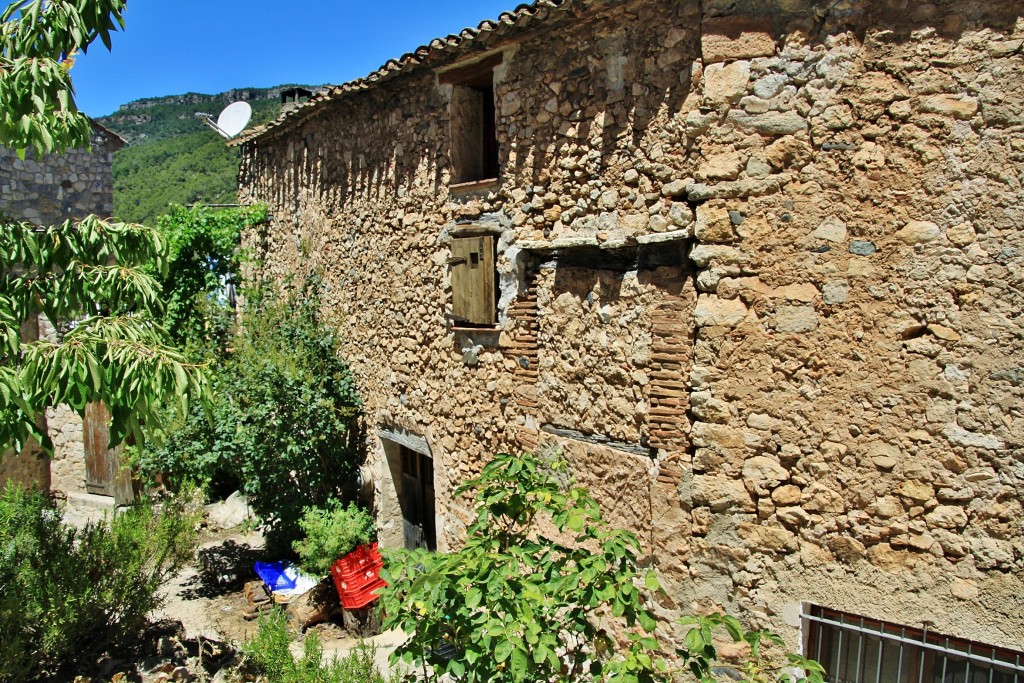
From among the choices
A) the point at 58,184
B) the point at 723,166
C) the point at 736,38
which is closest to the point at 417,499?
the point at 723,166

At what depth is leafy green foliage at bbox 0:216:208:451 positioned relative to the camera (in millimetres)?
3314

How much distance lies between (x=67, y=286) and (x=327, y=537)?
461 cm

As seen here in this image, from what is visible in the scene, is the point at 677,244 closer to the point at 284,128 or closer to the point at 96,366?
the point at 96,366

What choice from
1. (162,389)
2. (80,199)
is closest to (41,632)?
(162,389)

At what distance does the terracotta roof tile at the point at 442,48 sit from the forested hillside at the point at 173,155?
395 inches

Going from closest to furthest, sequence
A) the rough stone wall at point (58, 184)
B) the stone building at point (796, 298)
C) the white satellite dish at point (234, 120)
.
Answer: the stone building at point (796, 298) → the rough stone wall at point (58, 184) → the white satellite dish at point (234, 120)

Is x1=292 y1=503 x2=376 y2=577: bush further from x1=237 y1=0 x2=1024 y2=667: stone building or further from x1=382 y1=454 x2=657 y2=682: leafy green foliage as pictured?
x1=382 y1=454 x2=657 y2=682: leafy green foliage

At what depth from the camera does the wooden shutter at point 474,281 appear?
20.0 feet

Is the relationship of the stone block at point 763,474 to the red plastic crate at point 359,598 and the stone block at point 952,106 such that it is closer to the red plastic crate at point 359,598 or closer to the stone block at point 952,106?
the stone block at point 952,106

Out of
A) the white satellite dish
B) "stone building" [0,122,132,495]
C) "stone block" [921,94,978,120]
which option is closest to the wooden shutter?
"stone block" [921,94,978,120]

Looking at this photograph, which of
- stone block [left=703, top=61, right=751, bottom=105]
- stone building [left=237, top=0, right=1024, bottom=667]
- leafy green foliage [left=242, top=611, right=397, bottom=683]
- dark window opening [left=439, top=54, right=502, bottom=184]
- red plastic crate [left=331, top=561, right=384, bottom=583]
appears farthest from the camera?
red plastic crate [left=331, top=561, right=384, bottom=583]

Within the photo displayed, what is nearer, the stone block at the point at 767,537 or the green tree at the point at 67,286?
the green tree at the point at 67,286

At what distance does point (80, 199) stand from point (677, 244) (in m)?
9.36

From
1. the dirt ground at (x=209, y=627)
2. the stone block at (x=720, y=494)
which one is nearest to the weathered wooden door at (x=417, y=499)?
the dirt ground at (x=209, y=627)
